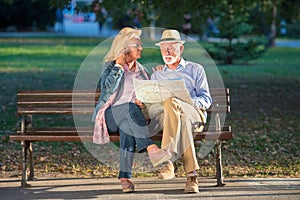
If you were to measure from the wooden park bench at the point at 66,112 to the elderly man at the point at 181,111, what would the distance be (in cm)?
16

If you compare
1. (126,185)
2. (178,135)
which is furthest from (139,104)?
(126,185)

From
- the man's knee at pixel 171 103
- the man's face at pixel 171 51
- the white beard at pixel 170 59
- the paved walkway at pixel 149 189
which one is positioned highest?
the man's face at pixel 171 51

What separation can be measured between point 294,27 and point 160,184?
45.1 meters

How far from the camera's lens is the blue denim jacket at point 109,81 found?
7492 millimetres

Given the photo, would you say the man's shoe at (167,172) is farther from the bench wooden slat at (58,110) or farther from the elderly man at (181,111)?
the bench wooden slat at (58,110)

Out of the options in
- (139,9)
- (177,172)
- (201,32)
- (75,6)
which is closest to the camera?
(177,172)

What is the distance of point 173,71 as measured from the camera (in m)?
7.71

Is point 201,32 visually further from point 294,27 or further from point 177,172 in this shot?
point 177,172

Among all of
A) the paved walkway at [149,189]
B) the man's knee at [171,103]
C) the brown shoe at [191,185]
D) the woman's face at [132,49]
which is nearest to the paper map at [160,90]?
the man's knee at [171,103]

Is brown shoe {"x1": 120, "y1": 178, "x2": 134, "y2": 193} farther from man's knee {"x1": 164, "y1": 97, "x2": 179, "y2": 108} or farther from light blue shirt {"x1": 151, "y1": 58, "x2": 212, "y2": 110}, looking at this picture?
light blue shirt {"x1": 151, "y1": 58, "x2": 212, "y2": 110}

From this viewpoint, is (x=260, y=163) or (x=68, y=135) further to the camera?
(x=260, y=163)

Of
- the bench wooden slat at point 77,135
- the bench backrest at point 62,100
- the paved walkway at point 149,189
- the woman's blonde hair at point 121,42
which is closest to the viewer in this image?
the paved walkway at point 149,189

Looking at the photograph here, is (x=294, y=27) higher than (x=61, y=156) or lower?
lower

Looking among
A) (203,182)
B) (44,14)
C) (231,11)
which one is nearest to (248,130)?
(203,182)
